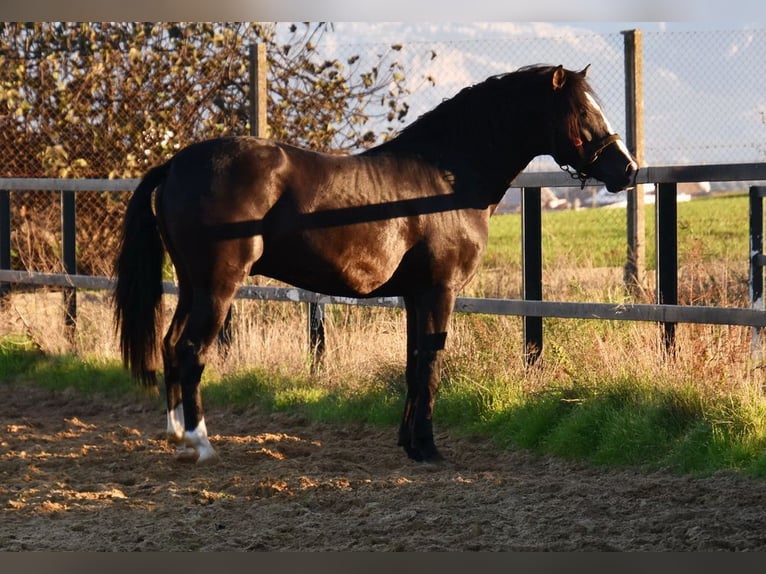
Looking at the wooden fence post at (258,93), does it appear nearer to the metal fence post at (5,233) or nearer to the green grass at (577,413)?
the green grass at (577,413)

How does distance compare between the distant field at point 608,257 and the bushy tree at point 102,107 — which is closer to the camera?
the distant field at point 608,257

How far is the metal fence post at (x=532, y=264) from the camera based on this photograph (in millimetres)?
7062

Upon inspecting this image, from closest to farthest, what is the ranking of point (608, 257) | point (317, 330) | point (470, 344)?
point (470, 344) < point (317, 330) < point (608, 257)

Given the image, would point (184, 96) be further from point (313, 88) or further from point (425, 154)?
point (425, 154)

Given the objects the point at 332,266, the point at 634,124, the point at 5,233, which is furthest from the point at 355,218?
the point at 5,233

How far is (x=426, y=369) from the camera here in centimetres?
604

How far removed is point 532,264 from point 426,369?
1.43 metres

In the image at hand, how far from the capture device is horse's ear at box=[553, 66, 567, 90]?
234 inches

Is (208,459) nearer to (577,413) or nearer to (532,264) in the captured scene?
(577,413)

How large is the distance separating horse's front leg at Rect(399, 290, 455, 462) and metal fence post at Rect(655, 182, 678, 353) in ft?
4.66

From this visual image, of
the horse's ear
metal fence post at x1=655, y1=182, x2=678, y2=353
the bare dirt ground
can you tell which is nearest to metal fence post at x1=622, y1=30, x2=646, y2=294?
metal fence post at x1=655, y1=182, x2=678, y2=353

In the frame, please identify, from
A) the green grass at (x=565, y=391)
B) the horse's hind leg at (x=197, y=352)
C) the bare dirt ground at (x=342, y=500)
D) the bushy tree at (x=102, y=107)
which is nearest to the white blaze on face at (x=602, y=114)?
the green grass at (x=565, y=391)

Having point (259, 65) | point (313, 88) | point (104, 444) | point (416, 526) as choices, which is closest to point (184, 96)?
point (313, 88)

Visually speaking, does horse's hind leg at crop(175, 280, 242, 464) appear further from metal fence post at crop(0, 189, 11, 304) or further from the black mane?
metal fence post at crop(0, 189, 11, 304)
